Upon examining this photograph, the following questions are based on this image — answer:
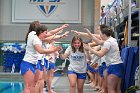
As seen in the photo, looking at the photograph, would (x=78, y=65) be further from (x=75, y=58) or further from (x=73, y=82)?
(x=73, y=82)

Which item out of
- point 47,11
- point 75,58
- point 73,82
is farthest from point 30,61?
point 47,11

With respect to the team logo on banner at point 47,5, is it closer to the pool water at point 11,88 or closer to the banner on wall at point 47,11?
the banner on wall at point 47,11

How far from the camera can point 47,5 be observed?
2433 cm

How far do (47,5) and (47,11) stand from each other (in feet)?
1.39

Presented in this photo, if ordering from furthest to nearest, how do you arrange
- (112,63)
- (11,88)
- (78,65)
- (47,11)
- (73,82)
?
(47,11)
(11,88)
(78,65)
(73,82)
(112,63)

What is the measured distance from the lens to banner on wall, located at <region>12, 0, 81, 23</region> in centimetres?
2378

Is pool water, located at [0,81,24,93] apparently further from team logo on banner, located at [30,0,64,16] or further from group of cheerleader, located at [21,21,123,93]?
team logo on banner, located at [30,0,64,16]

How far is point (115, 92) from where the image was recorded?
267 inches

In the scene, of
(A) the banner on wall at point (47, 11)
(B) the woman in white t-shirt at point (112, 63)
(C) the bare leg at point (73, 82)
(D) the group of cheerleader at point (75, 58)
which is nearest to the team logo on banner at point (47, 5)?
(A) the banner on wall at point (47, 11)

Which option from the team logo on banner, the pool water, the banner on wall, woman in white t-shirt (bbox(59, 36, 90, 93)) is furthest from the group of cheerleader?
the team logo on banner

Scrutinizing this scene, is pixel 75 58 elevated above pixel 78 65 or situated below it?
above

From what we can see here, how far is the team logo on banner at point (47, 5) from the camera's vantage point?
24.2 m

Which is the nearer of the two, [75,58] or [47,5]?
[75,58]

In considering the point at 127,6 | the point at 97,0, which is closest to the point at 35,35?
the point at 127,6
